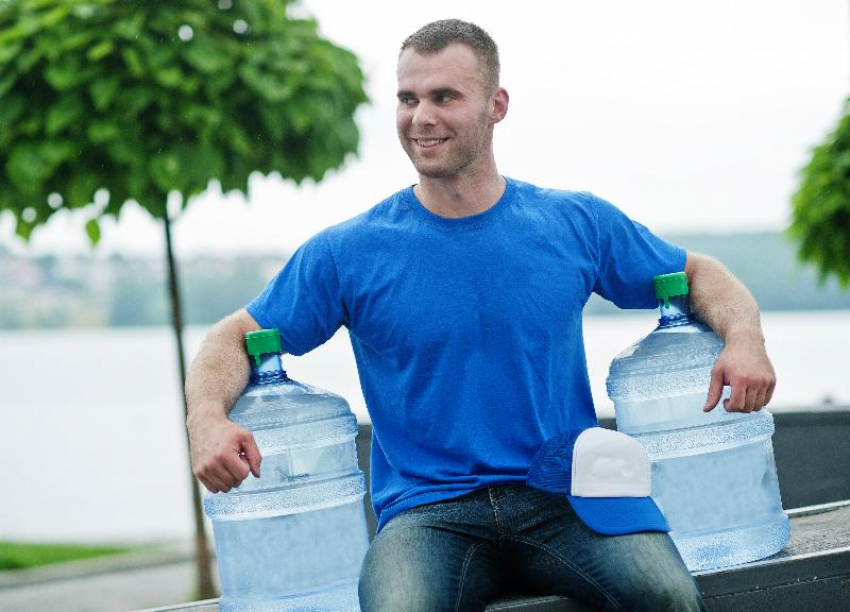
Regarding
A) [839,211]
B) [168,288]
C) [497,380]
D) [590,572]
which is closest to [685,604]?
[590,572]

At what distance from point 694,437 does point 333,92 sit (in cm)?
247

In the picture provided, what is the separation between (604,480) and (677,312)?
502mm

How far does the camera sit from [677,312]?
2416 millimetres

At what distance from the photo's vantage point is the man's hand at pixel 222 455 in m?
1.97

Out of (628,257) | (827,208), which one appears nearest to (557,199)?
(628,257)

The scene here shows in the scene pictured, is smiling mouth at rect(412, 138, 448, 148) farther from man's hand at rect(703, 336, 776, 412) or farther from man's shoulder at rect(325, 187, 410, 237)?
man's hand at rect(703, 336, 776, 412)

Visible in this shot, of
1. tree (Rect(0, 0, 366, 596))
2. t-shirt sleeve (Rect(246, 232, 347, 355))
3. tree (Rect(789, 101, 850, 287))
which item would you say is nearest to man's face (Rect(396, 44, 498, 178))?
t-shirt sleeve (Rect(246, 232, 347, 355))

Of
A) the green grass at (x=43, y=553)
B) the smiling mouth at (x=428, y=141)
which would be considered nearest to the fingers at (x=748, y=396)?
the smiling mouth at (x=428, y=141)

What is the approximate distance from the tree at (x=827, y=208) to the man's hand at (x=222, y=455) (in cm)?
435

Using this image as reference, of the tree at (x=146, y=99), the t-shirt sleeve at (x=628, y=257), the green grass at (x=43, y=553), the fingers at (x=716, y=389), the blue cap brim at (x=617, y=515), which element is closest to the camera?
the blue cap brim at (x=617, y=515)

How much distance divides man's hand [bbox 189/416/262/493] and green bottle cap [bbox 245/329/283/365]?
8.2 inches

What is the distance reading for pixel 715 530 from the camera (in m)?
2.57

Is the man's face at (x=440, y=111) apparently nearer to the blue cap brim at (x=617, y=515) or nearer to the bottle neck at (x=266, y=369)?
the bottle neck at (x=266, y=369)

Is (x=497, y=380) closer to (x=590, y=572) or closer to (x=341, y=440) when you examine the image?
(x=590, y=572)
